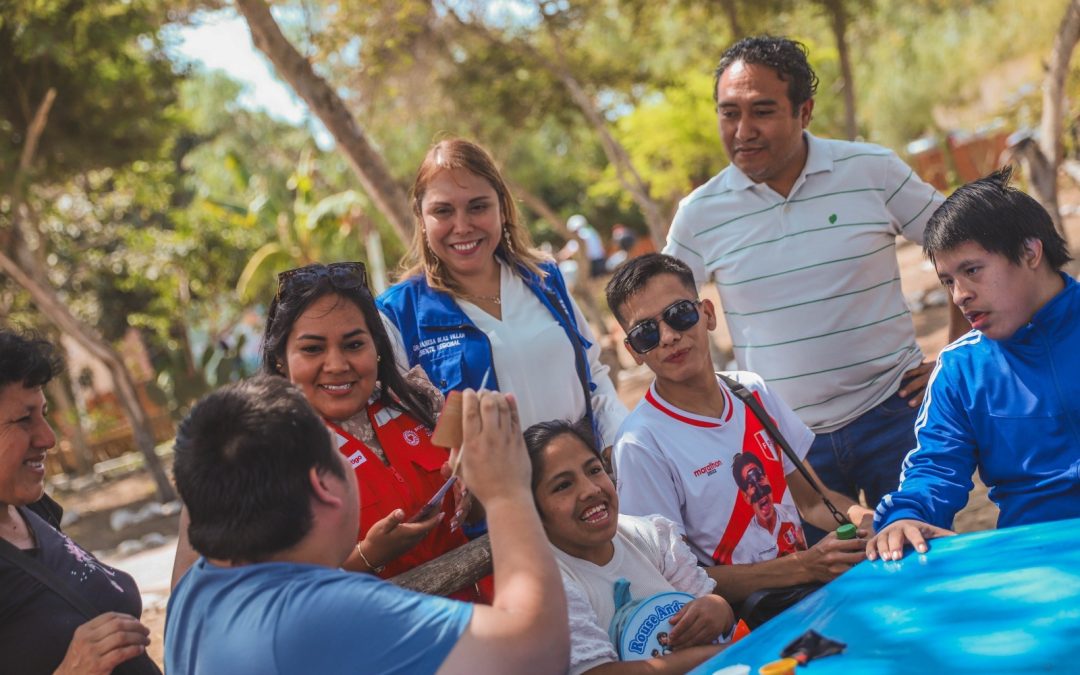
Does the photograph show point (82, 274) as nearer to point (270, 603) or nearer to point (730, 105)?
point (730, 105)

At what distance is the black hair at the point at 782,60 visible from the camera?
3699mm

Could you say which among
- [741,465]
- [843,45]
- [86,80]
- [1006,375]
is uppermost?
[86,80]

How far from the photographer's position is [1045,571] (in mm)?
2152

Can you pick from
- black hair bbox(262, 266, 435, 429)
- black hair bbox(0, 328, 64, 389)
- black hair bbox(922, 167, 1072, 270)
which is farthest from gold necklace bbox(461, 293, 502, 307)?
black hair bbox(922, 167, 1072, 270)

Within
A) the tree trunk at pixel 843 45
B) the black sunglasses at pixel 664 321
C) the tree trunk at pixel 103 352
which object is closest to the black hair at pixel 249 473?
the black sunglasses at pixel 664 321

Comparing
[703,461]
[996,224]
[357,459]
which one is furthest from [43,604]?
[996,224]

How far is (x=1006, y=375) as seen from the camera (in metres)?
2.72

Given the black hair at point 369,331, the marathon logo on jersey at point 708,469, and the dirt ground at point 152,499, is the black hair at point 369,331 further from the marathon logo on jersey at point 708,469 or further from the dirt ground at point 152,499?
the dirt ground at point 152,499

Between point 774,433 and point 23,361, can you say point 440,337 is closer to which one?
point 774,433

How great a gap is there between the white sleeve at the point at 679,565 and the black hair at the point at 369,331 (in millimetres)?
696

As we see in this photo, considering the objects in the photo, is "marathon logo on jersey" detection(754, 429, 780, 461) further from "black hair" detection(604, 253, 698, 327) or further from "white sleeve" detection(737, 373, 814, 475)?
"black hair" detection(604, 253, 698, 327)

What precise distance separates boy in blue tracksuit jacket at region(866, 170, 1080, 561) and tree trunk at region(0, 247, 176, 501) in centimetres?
1240

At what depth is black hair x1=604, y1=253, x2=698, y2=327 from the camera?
3.31m

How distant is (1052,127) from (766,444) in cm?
879
